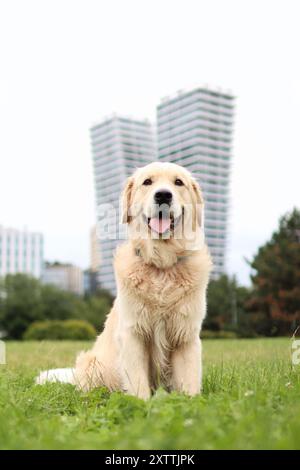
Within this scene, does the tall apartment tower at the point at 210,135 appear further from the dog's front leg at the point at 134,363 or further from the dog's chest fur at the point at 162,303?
the dog's front leg at the point at 134,363

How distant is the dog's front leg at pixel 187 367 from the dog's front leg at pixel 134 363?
238mm

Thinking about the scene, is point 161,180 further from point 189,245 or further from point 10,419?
point 10,419

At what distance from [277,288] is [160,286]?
25.8 m

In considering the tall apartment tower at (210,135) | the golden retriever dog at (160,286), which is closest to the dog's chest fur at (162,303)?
the golden retriever dog at (160,286)

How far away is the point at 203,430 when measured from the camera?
104 inches

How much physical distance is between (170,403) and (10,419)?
97 centimetres

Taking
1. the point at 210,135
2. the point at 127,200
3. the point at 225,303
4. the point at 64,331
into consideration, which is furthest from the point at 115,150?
the point at 127,200

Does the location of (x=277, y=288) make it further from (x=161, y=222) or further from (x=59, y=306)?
(x=59, y=306)

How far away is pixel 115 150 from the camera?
81.3 m

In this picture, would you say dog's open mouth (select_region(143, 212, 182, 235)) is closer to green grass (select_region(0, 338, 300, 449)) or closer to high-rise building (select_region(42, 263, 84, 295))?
green grass (select_region(0, 338, 300, 449))

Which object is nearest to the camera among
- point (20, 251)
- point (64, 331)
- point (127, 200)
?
point (127, 200)

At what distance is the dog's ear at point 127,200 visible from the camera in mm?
4844

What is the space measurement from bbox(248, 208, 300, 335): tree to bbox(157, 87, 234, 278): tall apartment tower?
1248 centimetres
